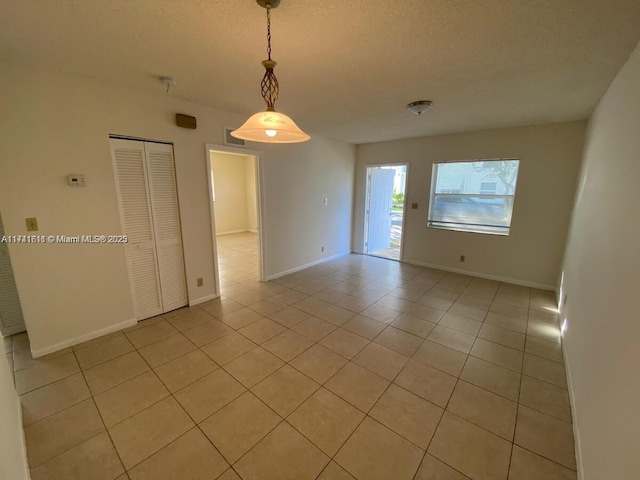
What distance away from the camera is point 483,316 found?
10.1ft

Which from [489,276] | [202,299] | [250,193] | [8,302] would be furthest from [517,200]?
[250,193]

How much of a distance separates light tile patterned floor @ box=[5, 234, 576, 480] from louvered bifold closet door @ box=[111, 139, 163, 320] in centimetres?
31

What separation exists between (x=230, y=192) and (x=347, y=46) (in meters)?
6.95

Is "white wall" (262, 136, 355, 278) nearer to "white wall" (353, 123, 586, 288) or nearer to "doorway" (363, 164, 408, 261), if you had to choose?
"doorway" (363, 164, 408, 261)

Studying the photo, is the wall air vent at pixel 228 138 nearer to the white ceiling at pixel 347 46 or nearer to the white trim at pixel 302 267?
the white ceiling at pixel 347 46

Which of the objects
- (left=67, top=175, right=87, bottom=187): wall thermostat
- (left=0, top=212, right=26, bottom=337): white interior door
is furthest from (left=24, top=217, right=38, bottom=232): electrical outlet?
(left=0, top=212, right=26, bottom=337): white interior door

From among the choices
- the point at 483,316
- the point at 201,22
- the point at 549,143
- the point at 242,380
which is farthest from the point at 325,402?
the point at 549,143

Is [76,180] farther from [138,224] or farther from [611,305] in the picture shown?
[611,305]

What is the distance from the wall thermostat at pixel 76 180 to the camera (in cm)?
229

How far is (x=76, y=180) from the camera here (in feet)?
7.62

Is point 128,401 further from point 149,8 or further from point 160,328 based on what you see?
point 149,8

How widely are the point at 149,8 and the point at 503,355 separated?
360 centimetres

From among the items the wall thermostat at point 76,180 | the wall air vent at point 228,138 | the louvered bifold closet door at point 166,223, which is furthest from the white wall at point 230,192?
the wall thermostat at point 76,180

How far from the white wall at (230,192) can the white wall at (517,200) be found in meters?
4.97
